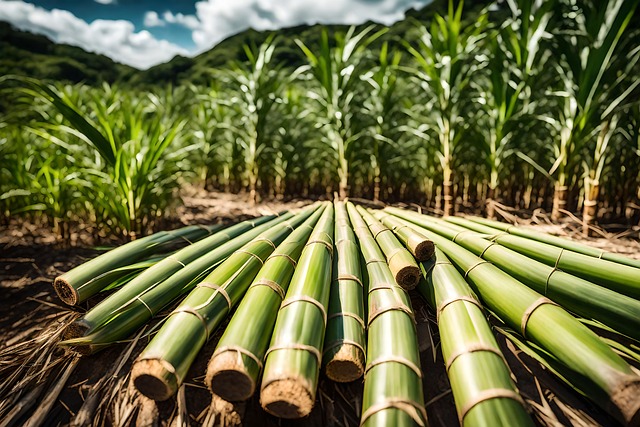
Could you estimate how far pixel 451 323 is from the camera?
0.89 meters

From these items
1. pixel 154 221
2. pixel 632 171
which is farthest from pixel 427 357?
pixel 632 171

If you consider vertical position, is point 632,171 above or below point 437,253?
above

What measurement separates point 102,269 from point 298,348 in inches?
38.9

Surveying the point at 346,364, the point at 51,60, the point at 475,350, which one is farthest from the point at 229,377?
the point at 51,60

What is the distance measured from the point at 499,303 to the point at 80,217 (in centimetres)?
381

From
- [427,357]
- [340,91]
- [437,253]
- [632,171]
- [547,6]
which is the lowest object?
[427,357]

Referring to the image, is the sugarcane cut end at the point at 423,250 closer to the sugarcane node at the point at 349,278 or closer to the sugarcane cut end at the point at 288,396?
the sugarcane node at the point at 349,278

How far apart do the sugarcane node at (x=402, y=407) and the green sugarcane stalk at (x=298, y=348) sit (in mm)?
144

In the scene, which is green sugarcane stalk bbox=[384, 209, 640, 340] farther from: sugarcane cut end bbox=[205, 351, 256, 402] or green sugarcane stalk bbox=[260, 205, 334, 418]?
sugarcane cut end bbox=[205, 351, 256, 402]

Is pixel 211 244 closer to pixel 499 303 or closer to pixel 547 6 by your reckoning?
pixel 499 303

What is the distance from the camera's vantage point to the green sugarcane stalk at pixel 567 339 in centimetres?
68

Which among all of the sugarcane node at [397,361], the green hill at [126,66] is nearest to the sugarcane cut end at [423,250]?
the sugarcane node at [397,361]

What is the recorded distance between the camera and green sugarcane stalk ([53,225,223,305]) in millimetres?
1137

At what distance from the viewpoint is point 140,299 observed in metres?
1.07
